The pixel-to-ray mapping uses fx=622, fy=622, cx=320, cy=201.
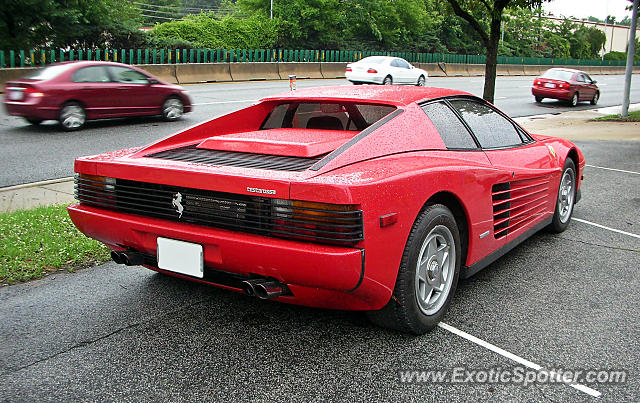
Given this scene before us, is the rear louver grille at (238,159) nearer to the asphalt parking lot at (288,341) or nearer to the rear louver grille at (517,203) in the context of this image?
the asphalt parking lot at (288,341)

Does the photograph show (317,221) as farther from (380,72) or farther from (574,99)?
(380,72)

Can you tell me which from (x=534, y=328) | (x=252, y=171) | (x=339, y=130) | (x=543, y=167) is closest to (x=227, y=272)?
(x=252, y=171)

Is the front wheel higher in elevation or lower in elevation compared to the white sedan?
lower

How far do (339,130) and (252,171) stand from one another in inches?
49.5

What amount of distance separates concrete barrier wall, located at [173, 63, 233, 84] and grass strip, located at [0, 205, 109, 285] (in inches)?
730

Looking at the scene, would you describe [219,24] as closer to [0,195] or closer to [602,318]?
[0,195]

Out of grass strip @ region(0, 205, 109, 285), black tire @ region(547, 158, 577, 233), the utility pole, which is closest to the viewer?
grass strip @ region(0, 205, 109, 285)

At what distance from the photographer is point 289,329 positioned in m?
3.66

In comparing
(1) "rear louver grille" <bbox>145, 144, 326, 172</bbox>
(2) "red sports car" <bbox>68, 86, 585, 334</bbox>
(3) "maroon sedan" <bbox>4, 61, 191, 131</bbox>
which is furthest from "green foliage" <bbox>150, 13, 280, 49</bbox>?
(1) "rear louver grille" <bbox>145, 144, 326, 172</bbox>

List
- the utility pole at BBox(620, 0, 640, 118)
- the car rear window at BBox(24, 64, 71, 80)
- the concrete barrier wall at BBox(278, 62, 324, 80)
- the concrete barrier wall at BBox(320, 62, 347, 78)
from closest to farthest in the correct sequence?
1. the car rear window at BBox(24, 64, 71, 80)
2. the utility pole at BBox(620, 0, 640, 118)
3. the concrete barrier wall at BBox(278, 62, 324, 80)
4. the concrete barrier wall at BBox(320, 62, 347, 78)

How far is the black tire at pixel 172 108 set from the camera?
545 inches

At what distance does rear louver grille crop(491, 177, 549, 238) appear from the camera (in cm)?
427

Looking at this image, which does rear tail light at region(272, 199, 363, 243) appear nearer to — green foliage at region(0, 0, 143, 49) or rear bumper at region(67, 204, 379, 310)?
rear bumper at region(67, 204, 379, 310)

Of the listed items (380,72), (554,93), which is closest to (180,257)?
(554,93)
